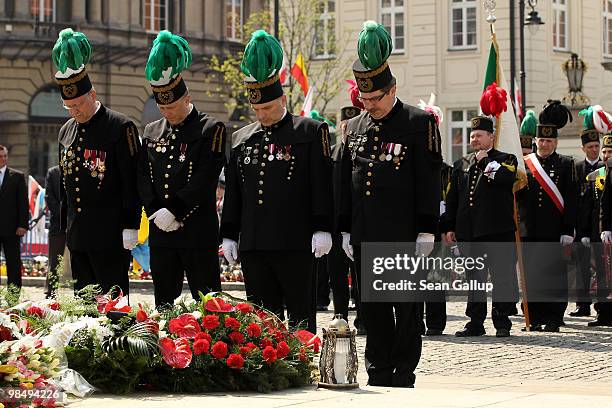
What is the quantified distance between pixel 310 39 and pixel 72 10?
7.80 meters

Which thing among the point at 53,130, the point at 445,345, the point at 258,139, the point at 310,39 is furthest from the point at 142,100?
the point at 258,139

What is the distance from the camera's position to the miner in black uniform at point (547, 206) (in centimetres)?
1500

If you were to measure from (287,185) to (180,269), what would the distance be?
110 cm

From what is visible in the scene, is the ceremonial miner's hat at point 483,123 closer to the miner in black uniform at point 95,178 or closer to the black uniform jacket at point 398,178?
the miner in black uniform at point 95,178

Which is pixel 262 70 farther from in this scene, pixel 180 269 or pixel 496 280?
pixel 496 280

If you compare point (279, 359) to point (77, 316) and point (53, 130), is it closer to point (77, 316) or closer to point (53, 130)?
point (77, 316)

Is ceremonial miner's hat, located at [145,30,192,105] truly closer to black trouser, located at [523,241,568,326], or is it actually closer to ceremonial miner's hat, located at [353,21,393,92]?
ceremonial miner's hat, located at [353,21,393,92]

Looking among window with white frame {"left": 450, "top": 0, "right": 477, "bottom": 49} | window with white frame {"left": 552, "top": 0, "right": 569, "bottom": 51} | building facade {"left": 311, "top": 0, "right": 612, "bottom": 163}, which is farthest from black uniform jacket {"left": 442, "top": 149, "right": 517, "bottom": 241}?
window with white frame {"left": 552, "top": 0, "right": 569, "bottom": 51}

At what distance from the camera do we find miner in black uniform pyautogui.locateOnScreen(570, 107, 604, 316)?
1570 cm

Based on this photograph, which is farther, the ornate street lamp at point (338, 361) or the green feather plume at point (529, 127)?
the green feather plume at point (529, 127)

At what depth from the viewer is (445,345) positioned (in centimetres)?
1298

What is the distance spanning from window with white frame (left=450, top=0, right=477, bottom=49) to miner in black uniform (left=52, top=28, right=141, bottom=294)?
3245cm

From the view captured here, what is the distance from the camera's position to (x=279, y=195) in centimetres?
942

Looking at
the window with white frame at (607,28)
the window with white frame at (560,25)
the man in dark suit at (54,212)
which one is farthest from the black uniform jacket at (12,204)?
the window with white frame at (607,28)
